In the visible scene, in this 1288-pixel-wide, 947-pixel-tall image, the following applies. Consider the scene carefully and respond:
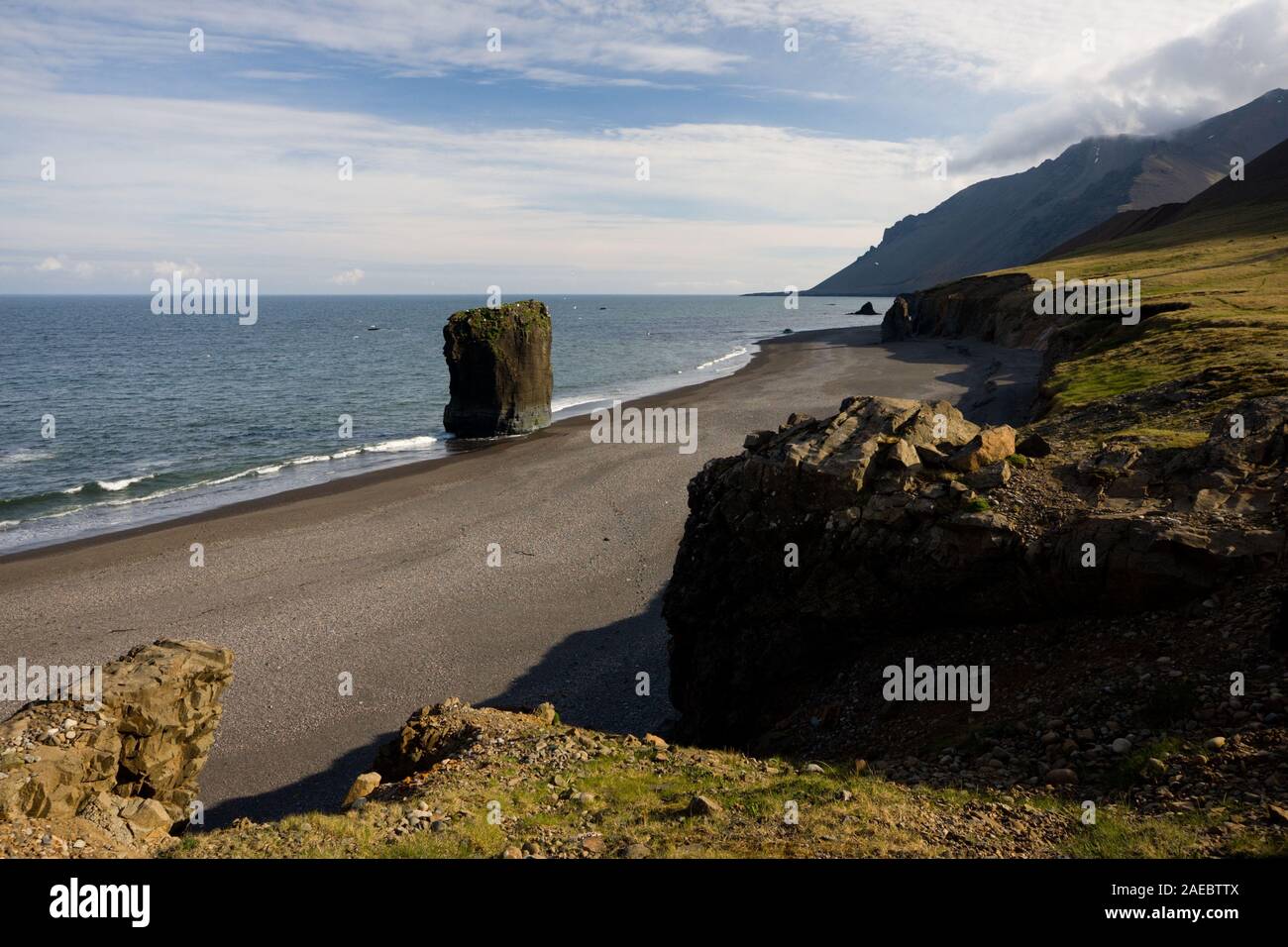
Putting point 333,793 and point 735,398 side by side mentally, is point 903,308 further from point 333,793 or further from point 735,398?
point 333,793

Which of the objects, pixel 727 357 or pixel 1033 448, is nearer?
pixel 1033 448

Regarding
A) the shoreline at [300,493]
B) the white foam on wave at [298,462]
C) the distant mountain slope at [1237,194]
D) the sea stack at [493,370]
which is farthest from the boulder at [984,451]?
the distant mountain slope at [1237,194]

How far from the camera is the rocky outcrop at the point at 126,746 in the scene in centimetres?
1202

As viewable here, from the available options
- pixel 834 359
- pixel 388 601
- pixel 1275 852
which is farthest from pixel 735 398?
pixel 1275 852

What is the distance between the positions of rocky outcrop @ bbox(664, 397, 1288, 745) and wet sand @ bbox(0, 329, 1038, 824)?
4159 millimetres

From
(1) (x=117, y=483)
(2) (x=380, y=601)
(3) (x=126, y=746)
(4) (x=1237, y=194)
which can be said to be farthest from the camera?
(4) (x=1237, y=194)

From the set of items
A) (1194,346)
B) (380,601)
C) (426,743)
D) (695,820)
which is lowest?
(380,601)

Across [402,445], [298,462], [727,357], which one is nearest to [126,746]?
[298,462]

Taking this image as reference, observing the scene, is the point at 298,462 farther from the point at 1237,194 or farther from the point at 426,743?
the point at 1237,194

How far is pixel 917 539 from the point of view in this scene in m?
15.3

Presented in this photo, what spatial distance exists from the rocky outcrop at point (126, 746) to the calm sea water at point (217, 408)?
2655 centimetres

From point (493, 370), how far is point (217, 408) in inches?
1182

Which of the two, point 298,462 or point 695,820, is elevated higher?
point 298,462

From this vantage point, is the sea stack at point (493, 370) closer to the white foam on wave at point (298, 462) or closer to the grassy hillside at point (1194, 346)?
the white foam on wave at point (298, 462)
